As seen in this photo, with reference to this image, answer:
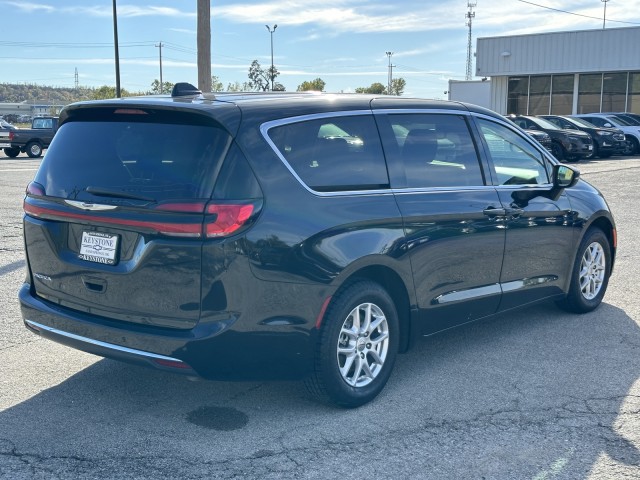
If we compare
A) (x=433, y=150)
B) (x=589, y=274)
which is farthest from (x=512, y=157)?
(x=589, y=274)

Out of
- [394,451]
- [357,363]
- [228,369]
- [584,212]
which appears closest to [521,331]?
[584,212]

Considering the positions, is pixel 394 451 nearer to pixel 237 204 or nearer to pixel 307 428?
pixel 307 428

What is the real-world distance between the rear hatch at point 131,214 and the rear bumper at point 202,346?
0.25ft

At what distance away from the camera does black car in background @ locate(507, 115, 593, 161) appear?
976 inches

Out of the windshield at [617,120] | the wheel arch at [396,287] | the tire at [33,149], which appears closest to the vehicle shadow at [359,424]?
the wheel arch at [396,287]

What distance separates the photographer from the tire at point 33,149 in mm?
31334

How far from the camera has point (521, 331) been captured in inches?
239

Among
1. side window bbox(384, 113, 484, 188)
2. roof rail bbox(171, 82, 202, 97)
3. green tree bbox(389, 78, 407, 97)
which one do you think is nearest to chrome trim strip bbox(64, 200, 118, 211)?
roof rail bbox(171, 82, 202, 97)

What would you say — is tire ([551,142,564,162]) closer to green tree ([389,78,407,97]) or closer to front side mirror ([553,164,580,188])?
front side mirror ([553,164,580,188])

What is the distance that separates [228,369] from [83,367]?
5.29ft

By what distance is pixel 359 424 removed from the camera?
4.28m

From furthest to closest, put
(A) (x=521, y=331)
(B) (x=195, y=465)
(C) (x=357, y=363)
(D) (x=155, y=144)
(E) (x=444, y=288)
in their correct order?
(A) (x=521, y=331)
(E) (x=444, y=288)
(C) (x=357, y=363)
(D) (x=155, y=144)
(B) (x=195, y=465)

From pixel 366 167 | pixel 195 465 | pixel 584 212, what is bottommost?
pixel 195 465

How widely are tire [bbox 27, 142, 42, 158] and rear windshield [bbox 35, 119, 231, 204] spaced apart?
2883cm
